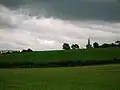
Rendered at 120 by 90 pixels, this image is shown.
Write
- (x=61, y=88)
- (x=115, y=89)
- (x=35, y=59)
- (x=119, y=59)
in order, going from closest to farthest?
(x=115, y=89) < (x=61, y=88) < (x=119, y=59) < (x=35, y=59)

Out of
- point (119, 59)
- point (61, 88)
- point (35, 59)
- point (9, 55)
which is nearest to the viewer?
point (61, 88)

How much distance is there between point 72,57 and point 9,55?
16968 millimetres

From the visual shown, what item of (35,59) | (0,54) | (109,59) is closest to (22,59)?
Answer: (35,59)

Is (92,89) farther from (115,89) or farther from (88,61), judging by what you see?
(88,61)

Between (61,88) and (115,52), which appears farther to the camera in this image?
(115,52)

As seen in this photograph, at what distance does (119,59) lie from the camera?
55.6 meters

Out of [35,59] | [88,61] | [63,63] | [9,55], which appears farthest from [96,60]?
[9,55]

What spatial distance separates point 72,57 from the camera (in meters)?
65.1

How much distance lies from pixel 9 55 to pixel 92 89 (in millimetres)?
54535

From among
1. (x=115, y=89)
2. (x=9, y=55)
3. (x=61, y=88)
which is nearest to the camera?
(x=115, y=89)

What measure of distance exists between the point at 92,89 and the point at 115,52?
150ft

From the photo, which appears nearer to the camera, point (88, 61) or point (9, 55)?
point (88, 61)

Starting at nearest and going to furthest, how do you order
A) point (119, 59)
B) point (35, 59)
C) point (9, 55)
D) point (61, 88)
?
point (61, 88)
point (119, 59)
point (35, 59)
point (9, 55)

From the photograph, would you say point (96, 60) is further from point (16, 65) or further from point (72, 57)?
point (16, 65)
